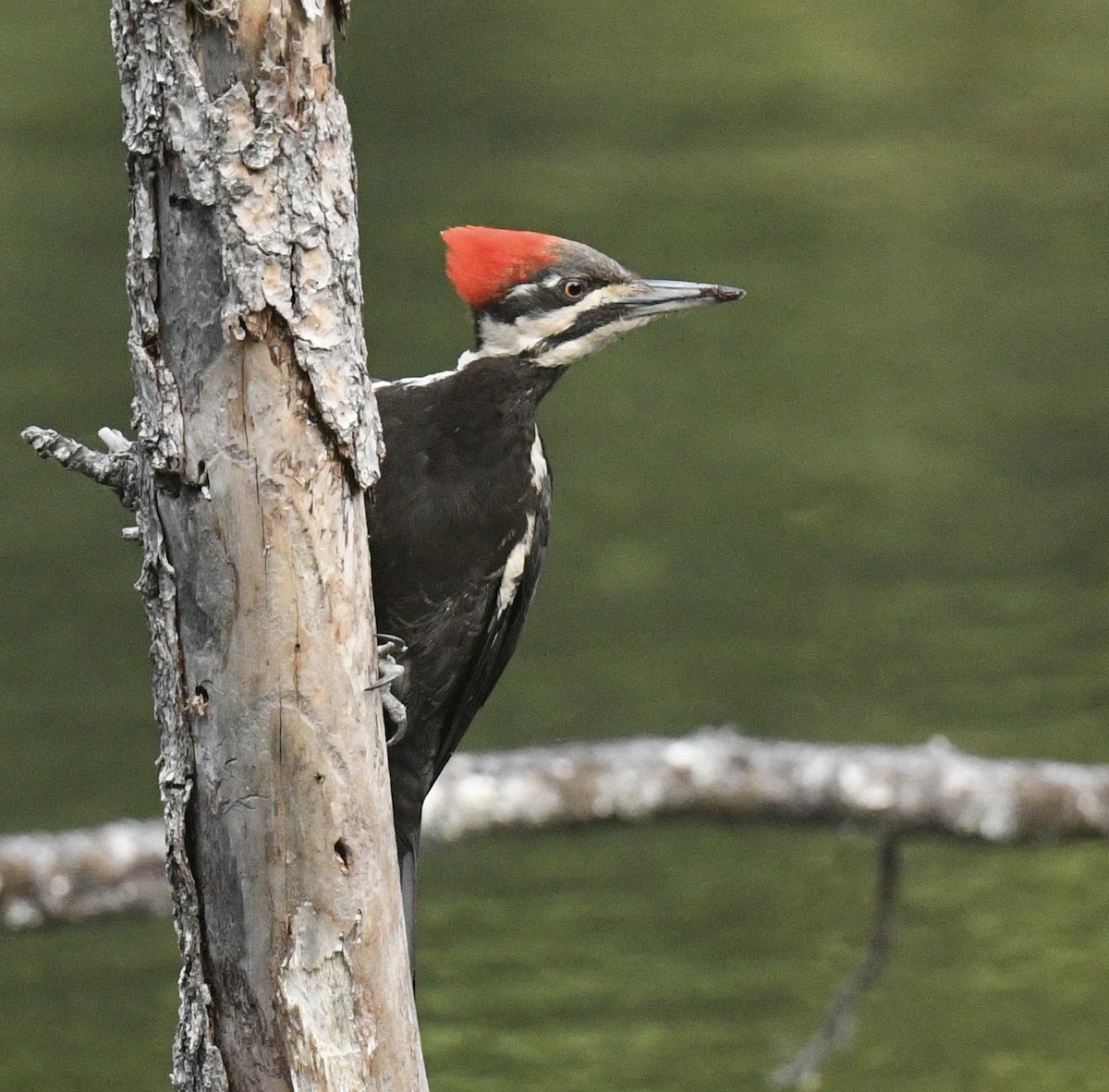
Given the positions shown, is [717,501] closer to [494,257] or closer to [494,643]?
[494,643]

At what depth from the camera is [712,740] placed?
387 centimetres

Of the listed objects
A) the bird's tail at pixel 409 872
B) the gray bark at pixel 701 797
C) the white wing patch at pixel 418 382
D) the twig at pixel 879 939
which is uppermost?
→ the white wing patch at pixel 418 382

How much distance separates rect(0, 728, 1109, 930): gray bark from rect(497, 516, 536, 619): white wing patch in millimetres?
854

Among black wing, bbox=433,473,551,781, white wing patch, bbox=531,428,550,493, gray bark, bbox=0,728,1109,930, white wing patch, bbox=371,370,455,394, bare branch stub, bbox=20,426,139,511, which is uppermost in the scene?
white wing patch, bbox=371,370,455,394

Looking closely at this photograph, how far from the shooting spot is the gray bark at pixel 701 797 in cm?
366

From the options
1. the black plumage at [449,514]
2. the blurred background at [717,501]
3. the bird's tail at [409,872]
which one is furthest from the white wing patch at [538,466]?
the blurred background at [717,501]

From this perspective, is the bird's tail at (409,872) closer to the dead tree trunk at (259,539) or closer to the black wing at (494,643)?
the black wing at (494,643)

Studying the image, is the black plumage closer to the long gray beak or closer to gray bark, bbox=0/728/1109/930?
the long gray beak

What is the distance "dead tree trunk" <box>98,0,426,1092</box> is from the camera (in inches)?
80.2

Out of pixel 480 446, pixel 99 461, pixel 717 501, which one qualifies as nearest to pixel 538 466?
pixel 480 446

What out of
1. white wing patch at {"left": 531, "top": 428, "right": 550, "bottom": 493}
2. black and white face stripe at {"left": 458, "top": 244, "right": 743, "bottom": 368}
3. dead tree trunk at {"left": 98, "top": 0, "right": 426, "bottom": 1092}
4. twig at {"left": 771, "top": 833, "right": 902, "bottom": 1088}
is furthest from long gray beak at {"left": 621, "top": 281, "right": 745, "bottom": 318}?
twig at {"left": 771, "top": 833, "right": 902, "bottom": 1088}

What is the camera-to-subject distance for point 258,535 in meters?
2.11

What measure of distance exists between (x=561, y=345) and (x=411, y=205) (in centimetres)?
638

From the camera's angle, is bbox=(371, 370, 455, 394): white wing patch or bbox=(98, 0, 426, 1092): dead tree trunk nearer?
bbox=(98, 0, 426, 1092): dead tree trunk
